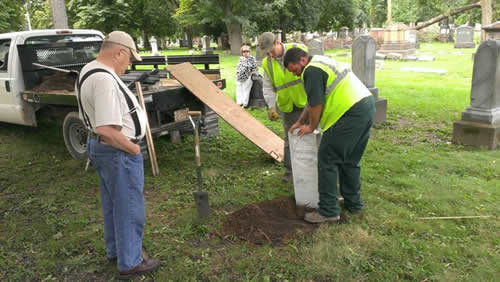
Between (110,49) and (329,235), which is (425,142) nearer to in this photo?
(329,235)

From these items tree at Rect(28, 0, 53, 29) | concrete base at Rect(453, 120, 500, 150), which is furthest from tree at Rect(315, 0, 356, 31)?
concrete base at Rect(453, 120, 500, 150)

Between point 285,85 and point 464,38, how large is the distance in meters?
26.5

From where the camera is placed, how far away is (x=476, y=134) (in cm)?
614

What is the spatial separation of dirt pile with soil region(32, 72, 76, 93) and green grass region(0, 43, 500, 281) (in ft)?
3.69

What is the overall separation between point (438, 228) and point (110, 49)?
3233 mm

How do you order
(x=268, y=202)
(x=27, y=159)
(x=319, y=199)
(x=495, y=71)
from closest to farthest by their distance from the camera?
(x=319, y=199)
(x=268, y=202)
(x=495, y=71)
(x=27, y=159)

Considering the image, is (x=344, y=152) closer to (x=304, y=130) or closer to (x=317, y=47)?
(x=304, y=130)

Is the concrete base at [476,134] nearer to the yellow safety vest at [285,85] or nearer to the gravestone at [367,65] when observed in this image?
the gravestone at [367,65]

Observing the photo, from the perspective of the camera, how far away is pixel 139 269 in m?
3.15

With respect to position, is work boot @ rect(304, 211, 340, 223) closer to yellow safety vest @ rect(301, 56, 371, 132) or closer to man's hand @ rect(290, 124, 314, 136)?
man's hand @ rect(290, 124, 314, 136)

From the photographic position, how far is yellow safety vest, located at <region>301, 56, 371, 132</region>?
350 cm

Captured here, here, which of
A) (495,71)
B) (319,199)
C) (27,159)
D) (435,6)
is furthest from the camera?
(435,6)

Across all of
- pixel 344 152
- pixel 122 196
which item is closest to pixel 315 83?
pixel 344 152

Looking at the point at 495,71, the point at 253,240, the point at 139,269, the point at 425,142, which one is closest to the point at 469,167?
the point at 425,142
